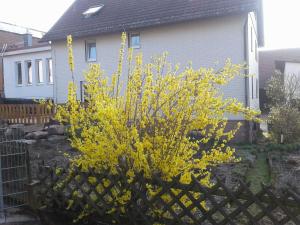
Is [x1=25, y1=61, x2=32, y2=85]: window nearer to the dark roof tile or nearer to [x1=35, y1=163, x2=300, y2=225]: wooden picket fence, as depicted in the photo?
the dark roof tile

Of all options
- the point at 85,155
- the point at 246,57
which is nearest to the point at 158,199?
the point at 85,155

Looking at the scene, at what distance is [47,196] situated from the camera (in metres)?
4.99

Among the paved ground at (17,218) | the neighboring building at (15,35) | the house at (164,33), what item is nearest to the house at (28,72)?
the house at (164,33)

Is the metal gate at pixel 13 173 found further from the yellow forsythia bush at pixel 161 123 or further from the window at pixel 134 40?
the window at pixel 134 40

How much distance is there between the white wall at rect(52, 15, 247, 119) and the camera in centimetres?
1422

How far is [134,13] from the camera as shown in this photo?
17344 millimetres

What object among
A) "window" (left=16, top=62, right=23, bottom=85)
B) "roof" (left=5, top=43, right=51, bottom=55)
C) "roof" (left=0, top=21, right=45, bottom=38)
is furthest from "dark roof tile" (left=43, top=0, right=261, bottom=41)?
"roof" (left=0, top=21, right=45, bottom=38)

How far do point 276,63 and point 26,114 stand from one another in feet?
69.3

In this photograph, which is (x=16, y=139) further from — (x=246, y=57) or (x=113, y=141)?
(x=246, y=57)

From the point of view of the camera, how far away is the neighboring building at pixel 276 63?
28500 millimetres

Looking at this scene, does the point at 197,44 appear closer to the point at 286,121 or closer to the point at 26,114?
the point at 286,121

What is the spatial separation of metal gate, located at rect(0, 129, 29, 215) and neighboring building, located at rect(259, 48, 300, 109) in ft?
79.4

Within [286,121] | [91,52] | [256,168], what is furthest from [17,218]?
[91,52]

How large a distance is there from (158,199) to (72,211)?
1.34 metres
